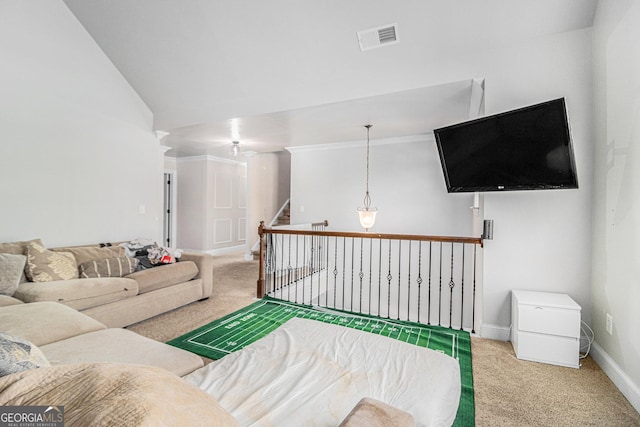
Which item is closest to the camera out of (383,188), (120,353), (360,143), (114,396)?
(114,396)

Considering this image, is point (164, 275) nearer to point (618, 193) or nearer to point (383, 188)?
point (383, 188)

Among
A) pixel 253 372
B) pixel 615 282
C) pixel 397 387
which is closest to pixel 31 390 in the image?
pixel 253 372

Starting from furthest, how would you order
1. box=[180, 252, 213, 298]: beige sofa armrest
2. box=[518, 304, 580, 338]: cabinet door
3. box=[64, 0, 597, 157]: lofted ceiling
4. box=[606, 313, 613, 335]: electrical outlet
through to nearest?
1. box=[180, 252, 213, 298]: beige sofa armrest
2. box=[64, 0, 597, 157]: lofted ceiling
3. box=[518, 304, 580, 338]: cabinet door
4. box=[606, 313, 613, 335]: electrical outlet

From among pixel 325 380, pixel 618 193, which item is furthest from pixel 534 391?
pixel 325 380

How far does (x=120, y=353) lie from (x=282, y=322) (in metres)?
1.78

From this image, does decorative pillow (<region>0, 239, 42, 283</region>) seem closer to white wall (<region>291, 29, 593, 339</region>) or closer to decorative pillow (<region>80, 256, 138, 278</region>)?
decorative pillow (<region>80, 256, 138, 278</region>)

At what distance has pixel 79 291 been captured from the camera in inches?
104

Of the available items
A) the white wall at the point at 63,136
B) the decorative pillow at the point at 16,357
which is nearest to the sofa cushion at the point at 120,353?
the decorative pillow at the point at 16,357

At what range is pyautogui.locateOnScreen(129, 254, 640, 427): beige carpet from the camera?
1735mm

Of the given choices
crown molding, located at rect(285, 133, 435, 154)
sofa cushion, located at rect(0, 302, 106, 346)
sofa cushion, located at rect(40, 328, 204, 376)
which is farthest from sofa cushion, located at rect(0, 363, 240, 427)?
crown molding, located at rect(285, 133, 435, 154)

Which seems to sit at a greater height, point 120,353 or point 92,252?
point 92,252

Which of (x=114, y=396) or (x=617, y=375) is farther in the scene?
(x=617, y=375)

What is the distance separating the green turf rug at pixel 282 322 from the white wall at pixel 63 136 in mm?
2259

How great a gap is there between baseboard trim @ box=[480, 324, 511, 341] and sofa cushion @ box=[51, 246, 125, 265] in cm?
397
